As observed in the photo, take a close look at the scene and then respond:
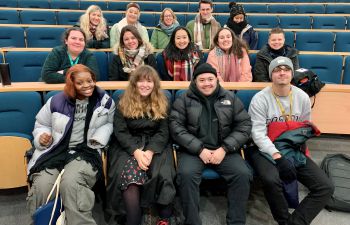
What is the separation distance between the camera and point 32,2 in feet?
17.8

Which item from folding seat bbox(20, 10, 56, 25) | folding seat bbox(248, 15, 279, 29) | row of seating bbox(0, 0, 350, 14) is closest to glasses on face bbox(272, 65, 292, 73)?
folding seat bbox(248, 15, 279, 29)

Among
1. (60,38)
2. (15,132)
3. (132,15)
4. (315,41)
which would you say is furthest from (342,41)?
(15,132)

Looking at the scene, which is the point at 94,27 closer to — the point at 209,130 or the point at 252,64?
the point at 252,64

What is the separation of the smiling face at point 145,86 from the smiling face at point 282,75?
2.54 feet

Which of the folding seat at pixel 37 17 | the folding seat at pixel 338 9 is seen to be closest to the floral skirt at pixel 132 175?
the folding seat at pixel 37 17

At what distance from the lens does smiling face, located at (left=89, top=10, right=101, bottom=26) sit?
3043 mm

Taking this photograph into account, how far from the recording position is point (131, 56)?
2.49m

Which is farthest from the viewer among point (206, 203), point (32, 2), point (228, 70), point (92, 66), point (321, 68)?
point (32, 2)

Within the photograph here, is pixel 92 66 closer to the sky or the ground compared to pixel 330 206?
closer to the sky

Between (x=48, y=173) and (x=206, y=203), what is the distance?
0.99 meters

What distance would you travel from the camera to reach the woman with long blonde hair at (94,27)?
3031 millimetres

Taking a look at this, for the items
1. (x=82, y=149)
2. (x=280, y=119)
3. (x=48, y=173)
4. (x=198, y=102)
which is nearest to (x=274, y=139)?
(x=280, y=119)

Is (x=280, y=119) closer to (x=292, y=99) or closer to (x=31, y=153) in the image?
(x=292, y=99)

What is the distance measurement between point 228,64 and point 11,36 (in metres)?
2.66
